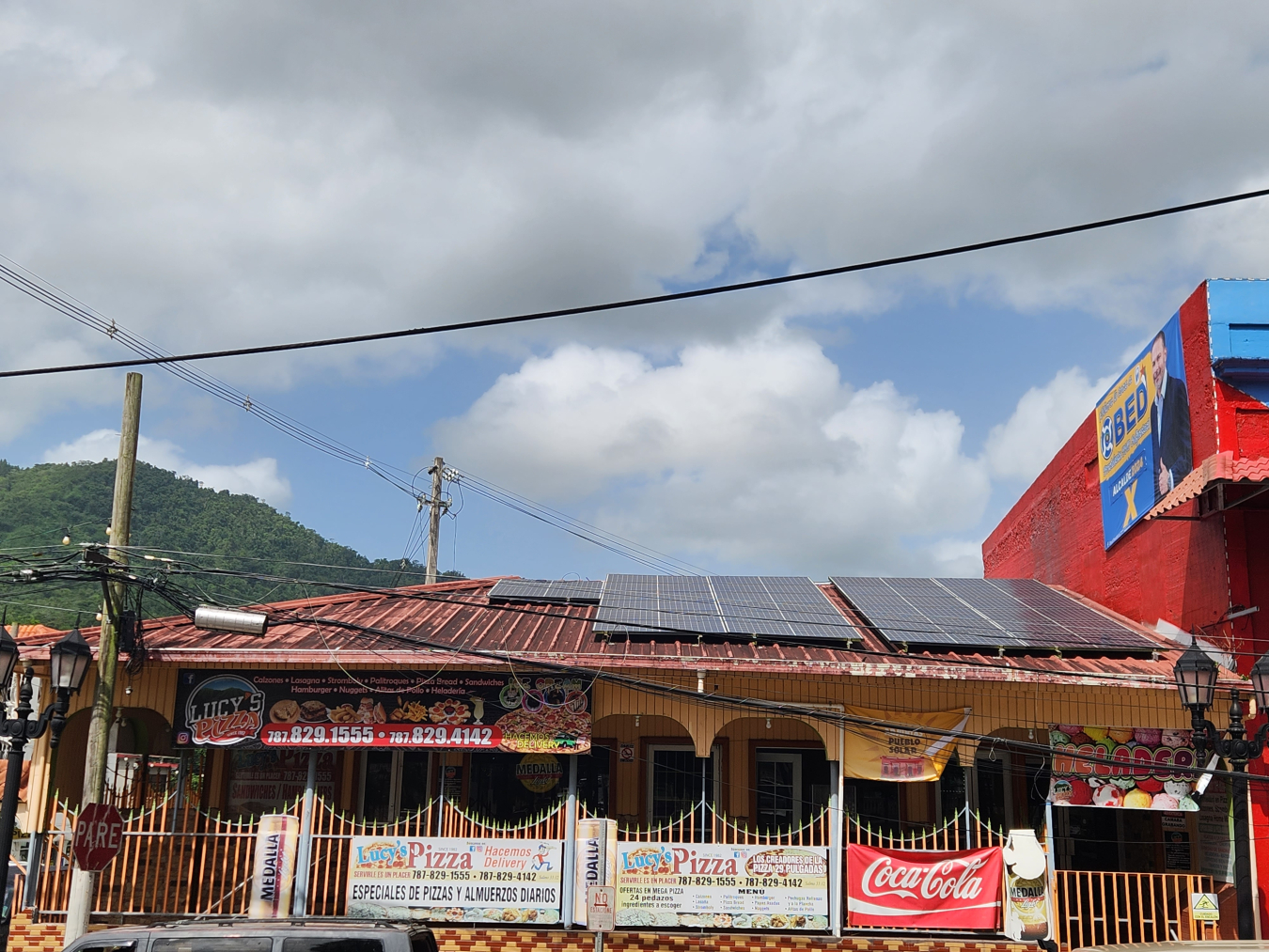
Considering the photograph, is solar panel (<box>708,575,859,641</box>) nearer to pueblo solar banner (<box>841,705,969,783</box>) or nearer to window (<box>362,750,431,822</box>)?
pueblo solar banner (<box>841,705,969,783</box>)

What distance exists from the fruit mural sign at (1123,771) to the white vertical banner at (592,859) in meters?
5.51

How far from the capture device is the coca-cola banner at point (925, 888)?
12.7m

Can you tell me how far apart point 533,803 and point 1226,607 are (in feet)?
34.1

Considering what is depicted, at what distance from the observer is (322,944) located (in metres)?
8.82

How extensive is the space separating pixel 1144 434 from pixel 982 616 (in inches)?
142

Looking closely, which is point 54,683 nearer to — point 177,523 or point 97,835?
point 97,835

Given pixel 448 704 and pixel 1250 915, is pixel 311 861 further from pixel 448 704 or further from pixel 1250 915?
pixel 1250 915

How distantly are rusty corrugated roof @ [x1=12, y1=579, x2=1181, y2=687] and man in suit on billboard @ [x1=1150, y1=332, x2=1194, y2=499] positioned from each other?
Result: 2294 mm

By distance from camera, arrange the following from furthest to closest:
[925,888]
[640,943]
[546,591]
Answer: [546,591] → [925,888] → [640,943]

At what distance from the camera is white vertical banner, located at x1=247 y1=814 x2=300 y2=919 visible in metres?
12.9

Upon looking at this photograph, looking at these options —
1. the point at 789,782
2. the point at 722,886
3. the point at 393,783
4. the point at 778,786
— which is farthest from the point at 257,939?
the point at 789,782

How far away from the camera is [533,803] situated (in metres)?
16.7

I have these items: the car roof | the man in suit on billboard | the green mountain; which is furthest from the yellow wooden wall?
the green mountain

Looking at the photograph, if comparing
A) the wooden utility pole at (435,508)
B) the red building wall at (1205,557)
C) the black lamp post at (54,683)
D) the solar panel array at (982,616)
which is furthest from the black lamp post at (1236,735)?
the wooden utility pole at (435,508)
